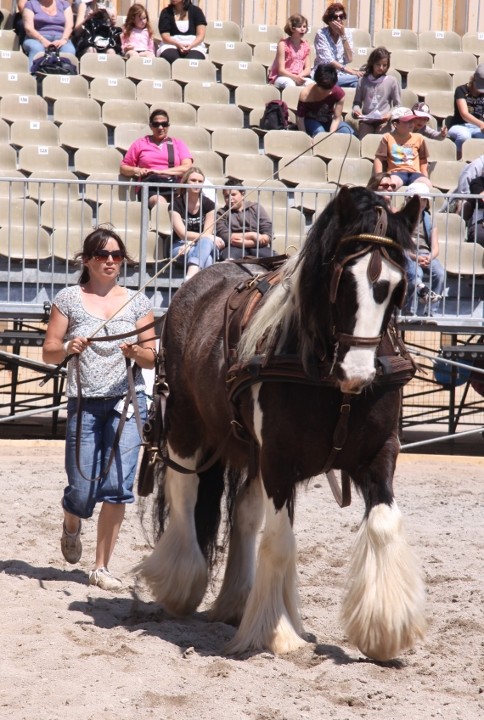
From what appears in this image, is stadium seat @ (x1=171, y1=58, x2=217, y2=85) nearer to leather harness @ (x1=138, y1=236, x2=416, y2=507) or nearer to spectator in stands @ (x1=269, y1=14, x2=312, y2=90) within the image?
spectator in stands @ (x1=269, y1=14, x2=312, y2=90)

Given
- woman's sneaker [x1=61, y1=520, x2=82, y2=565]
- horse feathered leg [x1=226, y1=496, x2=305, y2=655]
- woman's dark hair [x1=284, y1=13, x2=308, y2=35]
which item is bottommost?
woman's sneaker [x1=61, y1=520, x2=82, y2=565]

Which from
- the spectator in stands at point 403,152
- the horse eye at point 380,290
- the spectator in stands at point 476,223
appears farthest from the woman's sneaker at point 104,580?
the spectator in stands at point 403,152

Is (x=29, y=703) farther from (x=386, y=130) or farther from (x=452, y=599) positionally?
(x=386, y=130)

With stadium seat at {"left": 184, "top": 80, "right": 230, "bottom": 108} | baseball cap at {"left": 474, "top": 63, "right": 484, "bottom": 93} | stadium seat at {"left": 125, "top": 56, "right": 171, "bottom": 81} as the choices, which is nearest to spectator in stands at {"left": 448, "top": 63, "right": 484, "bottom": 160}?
baseball cap at {"left": 474, "top": 63, "right": 484, "bottom": 93}

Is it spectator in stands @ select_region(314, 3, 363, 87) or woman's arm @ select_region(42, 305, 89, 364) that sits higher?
spectator in stands @ select_region(314, 3, 363, 87)

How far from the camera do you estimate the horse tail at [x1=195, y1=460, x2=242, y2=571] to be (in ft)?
18.5

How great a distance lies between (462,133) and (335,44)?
2.18 m

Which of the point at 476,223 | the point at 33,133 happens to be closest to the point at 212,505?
the point at 476,223

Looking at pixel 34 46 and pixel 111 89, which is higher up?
pixel 34 46

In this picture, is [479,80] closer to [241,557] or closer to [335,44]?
[335,44]

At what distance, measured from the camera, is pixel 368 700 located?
4.04 m

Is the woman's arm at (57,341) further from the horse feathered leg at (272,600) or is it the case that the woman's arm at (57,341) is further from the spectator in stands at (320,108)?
the spectator in stands at (320,108)

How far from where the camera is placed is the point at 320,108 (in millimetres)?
12719

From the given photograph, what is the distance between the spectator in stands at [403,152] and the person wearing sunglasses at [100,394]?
5496 millimetres
